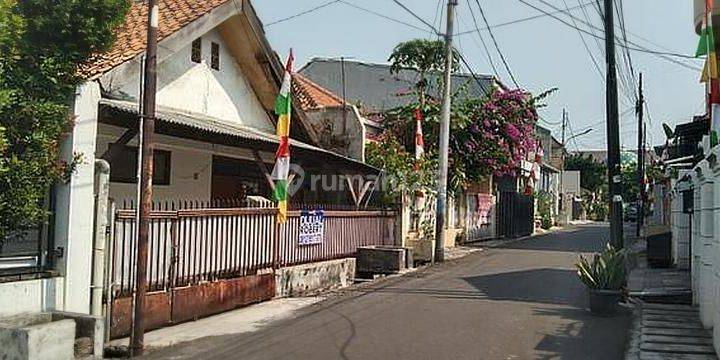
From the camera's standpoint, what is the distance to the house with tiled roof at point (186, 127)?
27.3 feet

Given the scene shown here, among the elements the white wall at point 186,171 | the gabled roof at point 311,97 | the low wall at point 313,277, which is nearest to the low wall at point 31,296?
the white wall at point 186,171

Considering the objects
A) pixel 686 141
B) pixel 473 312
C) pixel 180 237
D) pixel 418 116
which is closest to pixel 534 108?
pixel 418 116

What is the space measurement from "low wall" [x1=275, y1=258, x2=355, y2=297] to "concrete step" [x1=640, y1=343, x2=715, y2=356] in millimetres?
6472

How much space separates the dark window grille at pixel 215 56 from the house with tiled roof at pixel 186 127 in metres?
0.02

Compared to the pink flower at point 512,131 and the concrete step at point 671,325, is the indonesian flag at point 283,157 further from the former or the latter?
the pink flower at point 512,131

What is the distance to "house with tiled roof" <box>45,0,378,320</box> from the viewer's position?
27.3 ft

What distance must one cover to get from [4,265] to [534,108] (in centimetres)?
2479

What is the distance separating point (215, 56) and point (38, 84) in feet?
26.3

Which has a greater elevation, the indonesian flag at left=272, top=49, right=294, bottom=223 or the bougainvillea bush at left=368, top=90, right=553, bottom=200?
the bougainvillea bush at left=368, top=90, right=553, bottom=200

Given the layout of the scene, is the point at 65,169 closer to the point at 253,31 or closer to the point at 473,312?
the point at 473,312

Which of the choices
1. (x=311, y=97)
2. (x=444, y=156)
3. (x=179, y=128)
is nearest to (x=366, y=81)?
(x=311, y=97)

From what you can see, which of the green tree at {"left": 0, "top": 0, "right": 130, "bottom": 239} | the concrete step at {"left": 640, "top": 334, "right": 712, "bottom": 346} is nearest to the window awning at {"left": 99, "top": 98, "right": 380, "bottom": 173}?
the green tree at {"left": 0, "top": 0, "right": 130, "bottom": 239}

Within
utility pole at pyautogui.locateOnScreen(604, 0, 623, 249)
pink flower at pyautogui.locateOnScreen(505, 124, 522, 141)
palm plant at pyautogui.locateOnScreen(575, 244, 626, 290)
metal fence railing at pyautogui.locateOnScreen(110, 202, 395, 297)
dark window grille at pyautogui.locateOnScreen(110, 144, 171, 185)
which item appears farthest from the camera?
pink flower at pyautogui.locateOnScreen(505, 124, 522, 141)

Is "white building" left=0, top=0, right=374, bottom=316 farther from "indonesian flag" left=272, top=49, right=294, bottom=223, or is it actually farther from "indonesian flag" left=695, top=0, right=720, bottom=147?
"indonesian flag" left=695, top=0, right=720, bottom=147
